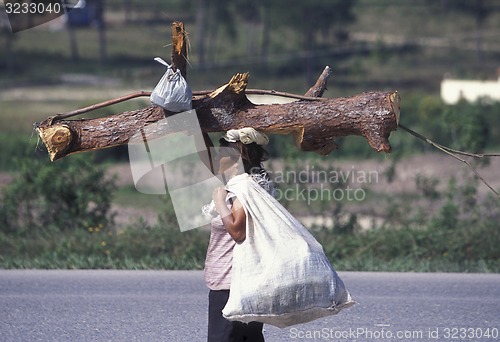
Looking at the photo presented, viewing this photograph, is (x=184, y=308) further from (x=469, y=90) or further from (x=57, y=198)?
(x=469, y=90)

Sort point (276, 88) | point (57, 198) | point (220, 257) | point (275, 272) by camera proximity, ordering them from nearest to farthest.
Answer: point (275, 272)
point (220, 257)
point (57, 198)
point (276, 88)

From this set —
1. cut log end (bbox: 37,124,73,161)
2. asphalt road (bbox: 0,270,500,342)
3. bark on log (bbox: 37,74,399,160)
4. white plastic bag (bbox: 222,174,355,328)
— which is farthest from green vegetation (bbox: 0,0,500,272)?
white plastic bag (bbox: 222,174,355,328)

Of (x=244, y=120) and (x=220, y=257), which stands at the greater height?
(x=244, y=120)

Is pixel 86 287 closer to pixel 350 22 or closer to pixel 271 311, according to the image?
pixel 271 311

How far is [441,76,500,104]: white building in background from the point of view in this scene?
33625 millimetres

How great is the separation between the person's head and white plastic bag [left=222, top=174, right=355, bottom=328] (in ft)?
0.54

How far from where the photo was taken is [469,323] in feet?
22.6

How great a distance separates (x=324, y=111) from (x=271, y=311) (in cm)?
98

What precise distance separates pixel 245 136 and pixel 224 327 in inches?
34.7

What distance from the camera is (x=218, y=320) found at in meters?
4.59

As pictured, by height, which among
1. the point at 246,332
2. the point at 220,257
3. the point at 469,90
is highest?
the point at 220,257

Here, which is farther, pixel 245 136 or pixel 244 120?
pixel 244 120

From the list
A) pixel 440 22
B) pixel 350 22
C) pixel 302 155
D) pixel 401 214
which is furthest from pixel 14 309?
pixel 440 22
